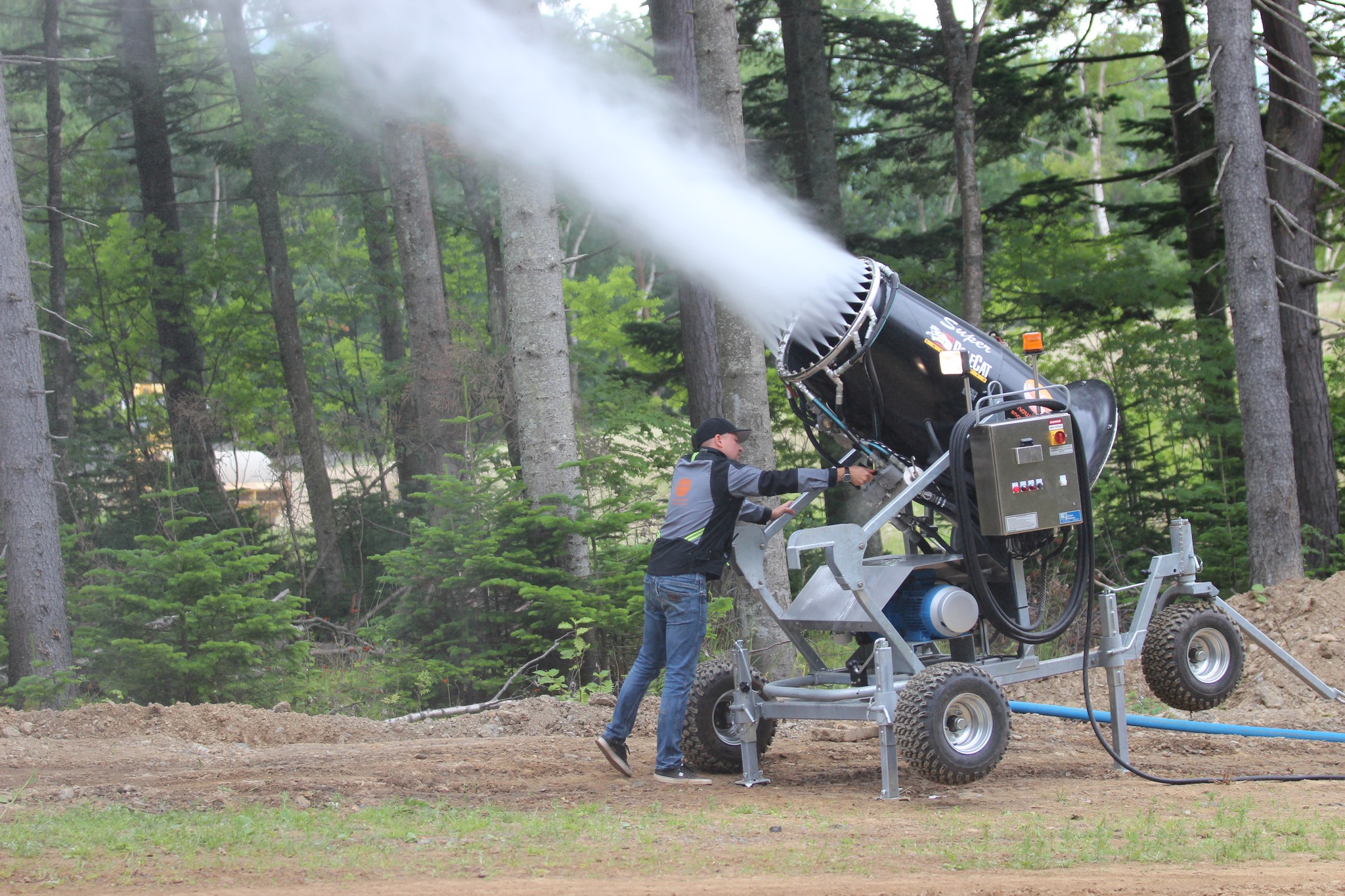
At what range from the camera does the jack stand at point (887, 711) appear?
20.9ft

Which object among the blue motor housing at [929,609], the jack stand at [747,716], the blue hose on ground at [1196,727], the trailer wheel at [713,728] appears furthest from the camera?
the blue hose on ground at [1196,727]

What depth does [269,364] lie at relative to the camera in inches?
987

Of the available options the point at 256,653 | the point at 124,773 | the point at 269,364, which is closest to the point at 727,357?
the point at 256,653

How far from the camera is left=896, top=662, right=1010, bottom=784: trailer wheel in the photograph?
20.6ft

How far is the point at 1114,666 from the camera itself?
23.7 feet

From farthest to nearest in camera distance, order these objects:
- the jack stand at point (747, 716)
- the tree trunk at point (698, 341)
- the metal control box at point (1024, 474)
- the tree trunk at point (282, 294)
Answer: the tree trunk at point (282, 294)
the tree trunk at point (698, 341)
the jack stand at point (747, 716)
the metal control box at point (1024, 474)

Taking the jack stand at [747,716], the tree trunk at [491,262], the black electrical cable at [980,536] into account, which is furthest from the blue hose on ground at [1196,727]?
the tree trunk at [491,262]

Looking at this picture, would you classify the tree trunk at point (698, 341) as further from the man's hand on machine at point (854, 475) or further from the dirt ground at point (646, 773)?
the man's hand on machine at point (854, 475)

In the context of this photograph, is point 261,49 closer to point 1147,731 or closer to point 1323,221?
point 1323,221

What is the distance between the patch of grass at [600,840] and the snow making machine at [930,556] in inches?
26.5

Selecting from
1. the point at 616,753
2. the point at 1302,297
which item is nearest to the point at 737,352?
the point at 616,753

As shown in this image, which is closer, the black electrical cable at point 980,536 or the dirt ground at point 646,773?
the dirt ground at point 646,773

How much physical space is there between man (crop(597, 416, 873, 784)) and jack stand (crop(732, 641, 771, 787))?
27 centimetres

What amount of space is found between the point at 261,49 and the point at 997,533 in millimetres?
28600
